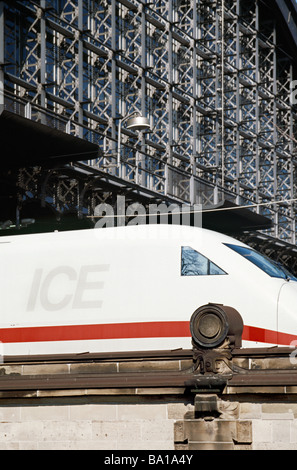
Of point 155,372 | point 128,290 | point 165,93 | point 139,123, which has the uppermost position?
point 165,93

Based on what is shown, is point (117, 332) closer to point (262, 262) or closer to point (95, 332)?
point (95, 332)

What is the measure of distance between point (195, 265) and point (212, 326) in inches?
139

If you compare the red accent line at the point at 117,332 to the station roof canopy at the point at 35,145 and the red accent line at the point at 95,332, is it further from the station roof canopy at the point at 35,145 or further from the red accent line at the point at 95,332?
the station roof canopy at the point at 35,145

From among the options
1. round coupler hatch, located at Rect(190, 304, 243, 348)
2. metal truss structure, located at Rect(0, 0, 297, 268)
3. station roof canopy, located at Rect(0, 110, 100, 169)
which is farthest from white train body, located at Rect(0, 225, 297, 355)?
metal truss structure, located at Rect(0, 0, 297, 268)

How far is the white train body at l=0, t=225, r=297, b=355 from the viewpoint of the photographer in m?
19.1

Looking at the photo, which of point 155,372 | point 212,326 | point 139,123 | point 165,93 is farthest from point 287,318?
point 165,93

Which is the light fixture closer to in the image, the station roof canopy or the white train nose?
the station roof canopy

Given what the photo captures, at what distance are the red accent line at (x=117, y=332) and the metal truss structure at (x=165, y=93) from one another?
10866 mm

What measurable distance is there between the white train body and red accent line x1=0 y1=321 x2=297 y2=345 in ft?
0.07

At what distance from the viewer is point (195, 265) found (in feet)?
65.1

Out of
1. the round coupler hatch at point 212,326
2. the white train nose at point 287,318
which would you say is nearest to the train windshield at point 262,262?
the white train nose at point 287,318

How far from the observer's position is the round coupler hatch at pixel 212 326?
53.5ft
